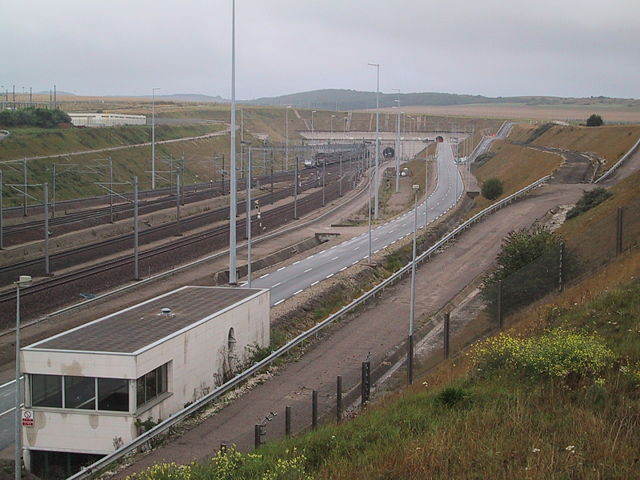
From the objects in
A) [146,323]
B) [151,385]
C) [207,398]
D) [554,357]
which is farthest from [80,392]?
[554,357]

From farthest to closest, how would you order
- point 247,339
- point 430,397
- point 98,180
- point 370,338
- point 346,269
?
point 98,180, point 346,269, point 370,338, point 247,339, point 430,397

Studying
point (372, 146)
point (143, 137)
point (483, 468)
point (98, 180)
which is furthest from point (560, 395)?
point (372, 146)

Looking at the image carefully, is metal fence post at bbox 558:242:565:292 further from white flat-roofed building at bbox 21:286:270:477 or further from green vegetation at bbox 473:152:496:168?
green vegetation at bbox 473:152:496:168

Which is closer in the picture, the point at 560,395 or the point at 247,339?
the point at 560,395

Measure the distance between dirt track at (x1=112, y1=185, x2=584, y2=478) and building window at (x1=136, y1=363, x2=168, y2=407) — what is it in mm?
1337

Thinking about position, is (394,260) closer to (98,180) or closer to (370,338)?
(370,338)

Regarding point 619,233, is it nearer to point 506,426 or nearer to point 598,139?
point 506,426

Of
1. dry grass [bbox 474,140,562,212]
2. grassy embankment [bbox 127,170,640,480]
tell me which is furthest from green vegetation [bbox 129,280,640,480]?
dry grass [bbox 474,140,562,212]

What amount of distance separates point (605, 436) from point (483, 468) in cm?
173

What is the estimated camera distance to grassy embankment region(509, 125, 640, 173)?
229 feet

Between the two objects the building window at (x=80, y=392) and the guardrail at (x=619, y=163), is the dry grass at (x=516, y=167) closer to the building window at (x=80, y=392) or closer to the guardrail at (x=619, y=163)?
the guardrail at (x=619, y=163)

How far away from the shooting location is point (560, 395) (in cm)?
1307

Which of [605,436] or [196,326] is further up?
[605,436]

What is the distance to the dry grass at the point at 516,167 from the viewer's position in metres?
64.2
